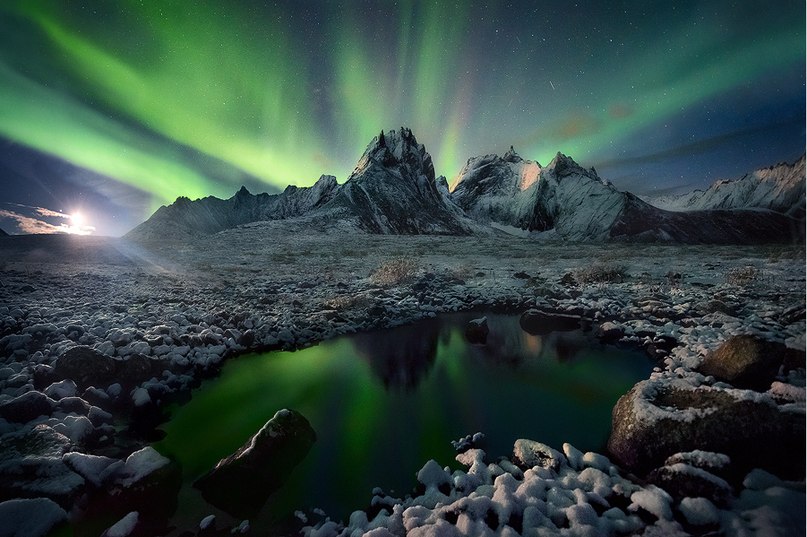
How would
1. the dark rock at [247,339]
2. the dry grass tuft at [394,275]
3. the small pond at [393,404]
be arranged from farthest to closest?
the dry grass tuft at [394,275]
the dark rock at [247,339]
the small pond at [393,404]

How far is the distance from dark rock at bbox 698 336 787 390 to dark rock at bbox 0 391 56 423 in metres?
10.8

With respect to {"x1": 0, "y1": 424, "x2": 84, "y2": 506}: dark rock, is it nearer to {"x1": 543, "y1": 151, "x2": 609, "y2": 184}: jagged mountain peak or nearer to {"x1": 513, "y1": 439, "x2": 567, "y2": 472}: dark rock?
{"x1": 513, "y1": 439, "x2": 567, "y2": 472}: dark rock

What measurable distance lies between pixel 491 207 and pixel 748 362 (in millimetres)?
174525

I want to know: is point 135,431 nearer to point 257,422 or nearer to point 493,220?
point 257,422

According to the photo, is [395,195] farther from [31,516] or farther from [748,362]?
[31,516]

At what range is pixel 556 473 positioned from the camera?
4.18m

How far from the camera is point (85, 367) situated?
634 centimetres

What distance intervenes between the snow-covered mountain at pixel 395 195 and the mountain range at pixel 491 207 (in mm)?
484

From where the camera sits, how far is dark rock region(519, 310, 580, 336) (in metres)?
10.9

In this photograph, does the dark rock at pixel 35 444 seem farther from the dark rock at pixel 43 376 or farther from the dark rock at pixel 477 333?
the dark rock at pixel 477 333

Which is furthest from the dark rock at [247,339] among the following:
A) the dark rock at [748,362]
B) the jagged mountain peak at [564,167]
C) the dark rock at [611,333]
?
the jagged mountain peak at [564,167]

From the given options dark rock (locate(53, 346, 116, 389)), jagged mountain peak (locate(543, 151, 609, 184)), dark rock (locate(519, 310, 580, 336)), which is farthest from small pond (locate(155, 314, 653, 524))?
jagged mountain peak (locate(543, 151, 609, 184))

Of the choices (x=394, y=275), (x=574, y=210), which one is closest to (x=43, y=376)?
(x=394, y=275)

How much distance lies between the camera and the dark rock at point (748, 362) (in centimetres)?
482
